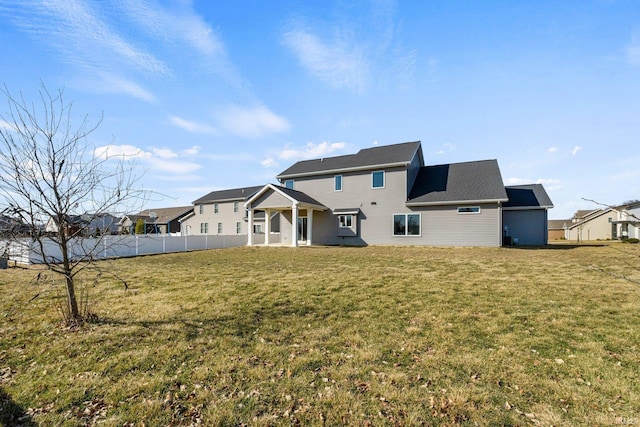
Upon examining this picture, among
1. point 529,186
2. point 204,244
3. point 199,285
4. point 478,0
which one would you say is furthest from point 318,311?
point 529,186

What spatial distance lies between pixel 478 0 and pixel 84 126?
1073 centimetres

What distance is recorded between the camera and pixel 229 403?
9.45ft

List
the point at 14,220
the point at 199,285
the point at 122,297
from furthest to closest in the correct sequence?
the point at 199,285 → the point at 122,297 → the point at 14,220

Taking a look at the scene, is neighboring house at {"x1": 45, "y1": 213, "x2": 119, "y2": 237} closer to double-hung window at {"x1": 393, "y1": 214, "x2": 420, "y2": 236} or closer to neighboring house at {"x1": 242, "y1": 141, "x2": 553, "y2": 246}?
neighboring house at {"x1": 242, "y1": 141, "x2": 553, "y2": 246}

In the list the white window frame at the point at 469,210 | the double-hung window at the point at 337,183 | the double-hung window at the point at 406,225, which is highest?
the double-hung window at the point at 337,183

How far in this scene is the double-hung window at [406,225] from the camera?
67.2 ft

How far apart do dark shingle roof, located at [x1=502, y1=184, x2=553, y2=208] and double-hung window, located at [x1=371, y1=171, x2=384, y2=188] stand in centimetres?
966

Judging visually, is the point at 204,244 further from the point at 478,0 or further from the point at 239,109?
the point at 478,0

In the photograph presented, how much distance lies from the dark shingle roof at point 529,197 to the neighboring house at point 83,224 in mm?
24574

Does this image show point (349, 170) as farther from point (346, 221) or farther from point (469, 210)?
point (469, 210)

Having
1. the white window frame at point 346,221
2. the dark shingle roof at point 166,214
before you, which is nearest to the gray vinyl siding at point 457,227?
the white window frame at point 346,221

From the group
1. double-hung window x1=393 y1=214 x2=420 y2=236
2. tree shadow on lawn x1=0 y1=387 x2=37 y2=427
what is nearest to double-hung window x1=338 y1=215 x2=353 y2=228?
double-hung window x1=393 y1=214 x2=420 y2=236

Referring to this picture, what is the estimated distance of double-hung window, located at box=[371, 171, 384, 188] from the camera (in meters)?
21.5

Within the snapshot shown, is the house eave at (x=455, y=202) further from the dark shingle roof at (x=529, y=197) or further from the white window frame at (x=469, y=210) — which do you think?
the dark shingle roof at (x=529, y=197)
